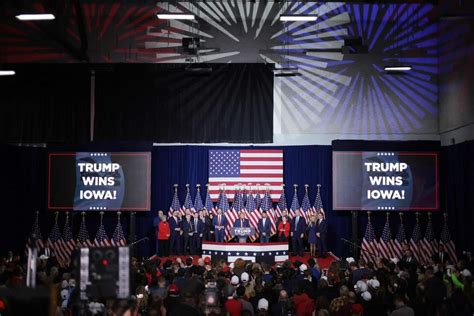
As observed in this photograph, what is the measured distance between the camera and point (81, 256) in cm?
579

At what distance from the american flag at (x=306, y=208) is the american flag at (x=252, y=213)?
1.70 meters

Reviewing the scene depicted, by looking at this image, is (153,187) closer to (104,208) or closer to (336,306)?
(104,208)

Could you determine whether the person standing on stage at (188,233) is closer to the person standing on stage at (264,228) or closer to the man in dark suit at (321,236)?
the person standing on stage at (264,228)

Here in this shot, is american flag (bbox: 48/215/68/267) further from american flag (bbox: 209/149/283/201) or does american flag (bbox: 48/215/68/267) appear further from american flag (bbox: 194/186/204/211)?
american flag (bbox: 209/149/283/201)

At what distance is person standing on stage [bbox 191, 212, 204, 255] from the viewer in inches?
815

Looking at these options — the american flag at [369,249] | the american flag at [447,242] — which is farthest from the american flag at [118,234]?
the american flag at [447,242]

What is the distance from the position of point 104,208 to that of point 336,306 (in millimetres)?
13297

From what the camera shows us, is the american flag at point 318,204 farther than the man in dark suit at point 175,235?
Yes

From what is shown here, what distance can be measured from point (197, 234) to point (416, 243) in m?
7.60

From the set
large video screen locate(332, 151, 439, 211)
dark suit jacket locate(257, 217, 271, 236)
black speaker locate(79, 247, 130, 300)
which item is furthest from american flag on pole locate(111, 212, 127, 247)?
black speaker locate(79, 247, 130, 300)

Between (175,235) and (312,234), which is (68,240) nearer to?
(175,235)

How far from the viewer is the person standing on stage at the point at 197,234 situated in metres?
20.7

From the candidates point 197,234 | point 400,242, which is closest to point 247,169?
point 197,234

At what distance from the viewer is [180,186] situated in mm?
22500
